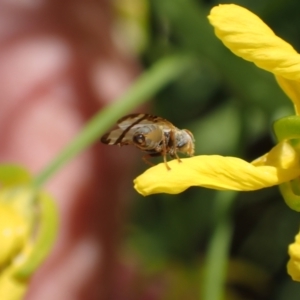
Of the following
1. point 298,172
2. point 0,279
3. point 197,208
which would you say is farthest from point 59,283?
point 298,172

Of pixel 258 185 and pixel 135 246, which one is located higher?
pixel 258 185

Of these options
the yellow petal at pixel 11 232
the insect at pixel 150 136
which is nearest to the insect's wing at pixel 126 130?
the insect at pixel 150 136

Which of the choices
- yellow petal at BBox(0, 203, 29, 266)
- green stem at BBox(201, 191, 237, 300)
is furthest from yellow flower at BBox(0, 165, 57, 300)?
green stem at BBox(201, 191, 237, 300)

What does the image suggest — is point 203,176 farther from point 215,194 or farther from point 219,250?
point 215,194

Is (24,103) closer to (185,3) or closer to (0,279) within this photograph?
(185,3)

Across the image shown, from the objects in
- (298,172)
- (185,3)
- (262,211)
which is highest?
(185,3)

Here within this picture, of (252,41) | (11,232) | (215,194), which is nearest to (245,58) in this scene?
(252,41)

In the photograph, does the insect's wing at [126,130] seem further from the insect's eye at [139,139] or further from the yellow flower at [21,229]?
the yellow flower at [21,229]
